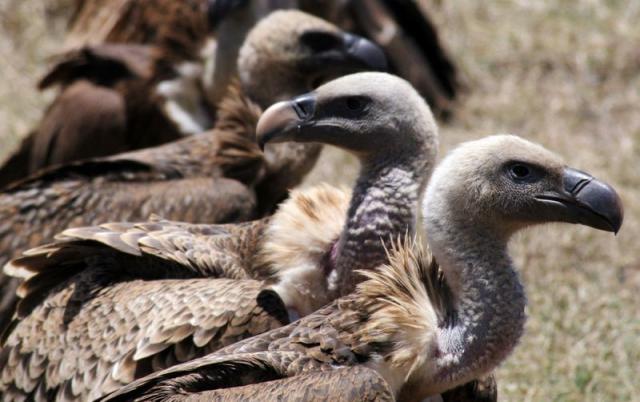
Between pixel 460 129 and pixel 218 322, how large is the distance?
5026mm

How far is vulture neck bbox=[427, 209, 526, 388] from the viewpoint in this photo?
4.02m

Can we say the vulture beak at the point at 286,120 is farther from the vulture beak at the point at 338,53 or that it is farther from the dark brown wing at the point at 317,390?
the vulture beak at the point at 338,53

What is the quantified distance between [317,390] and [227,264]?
3.92 feet

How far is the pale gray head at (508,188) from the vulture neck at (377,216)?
0.96 feet

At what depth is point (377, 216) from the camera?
4531mm

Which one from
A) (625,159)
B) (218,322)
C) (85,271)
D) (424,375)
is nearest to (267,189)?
(85,271)

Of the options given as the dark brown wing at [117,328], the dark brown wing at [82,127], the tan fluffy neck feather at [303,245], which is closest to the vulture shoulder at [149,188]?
the dark brown wing at [117,328]

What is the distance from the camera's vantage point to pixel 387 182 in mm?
4586

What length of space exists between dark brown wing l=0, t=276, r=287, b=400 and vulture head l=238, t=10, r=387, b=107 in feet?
5.45

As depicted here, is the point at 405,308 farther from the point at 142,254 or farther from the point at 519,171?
the point at 142,254

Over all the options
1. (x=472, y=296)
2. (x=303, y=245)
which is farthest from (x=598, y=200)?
(x=303, y=245)

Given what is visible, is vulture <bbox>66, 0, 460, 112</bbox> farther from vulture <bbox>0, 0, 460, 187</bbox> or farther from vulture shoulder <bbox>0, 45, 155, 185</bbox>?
vulture shoulder <bbox>0, 45, 155, 185</bbox>

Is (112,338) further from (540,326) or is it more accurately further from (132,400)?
(540,326)

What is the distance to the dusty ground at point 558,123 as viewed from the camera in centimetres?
580
